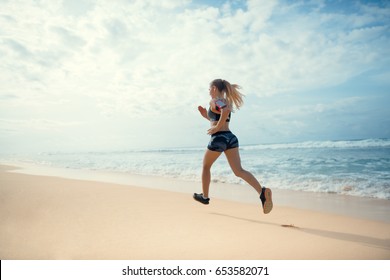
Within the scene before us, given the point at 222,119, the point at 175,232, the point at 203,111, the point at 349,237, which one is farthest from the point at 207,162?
the point at 349,237

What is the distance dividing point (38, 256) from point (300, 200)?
5.45 metres

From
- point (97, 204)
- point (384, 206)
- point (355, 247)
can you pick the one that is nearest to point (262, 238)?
point (355, 247)

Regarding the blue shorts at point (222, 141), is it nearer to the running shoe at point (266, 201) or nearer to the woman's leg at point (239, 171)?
the woman's leg at point (239, 171)

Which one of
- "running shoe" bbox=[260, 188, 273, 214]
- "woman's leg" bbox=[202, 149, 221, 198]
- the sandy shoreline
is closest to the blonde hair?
"woman's leg" bbox=[202, 149, 221, 198]

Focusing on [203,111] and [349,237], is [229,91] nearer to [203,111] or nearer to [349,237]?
[203,111]

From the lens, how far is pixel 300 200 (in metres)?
6.46

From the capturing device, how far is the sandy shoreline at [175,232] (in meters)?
3.01

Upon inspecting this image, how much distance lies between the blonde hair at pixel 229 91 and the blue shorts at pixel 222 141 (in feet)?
1.79

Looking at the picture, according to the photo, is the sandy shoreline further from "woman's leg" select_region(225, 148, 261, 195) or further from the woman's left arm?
the woman's left arm

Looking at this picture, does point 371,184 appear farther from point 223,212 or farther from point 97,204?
point 97,204

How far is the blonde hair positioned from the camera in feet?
14.6
